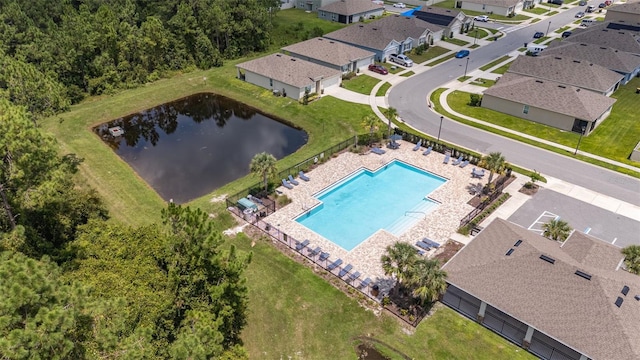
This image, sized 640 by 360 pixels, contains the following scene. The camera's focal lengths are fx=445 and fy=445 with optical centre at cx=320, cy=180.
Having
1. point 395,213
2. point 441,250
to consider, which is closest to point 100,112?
point 395,213

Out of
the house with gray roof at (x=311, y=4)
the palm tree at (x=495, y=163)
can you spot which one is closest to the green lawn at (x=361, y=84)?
the palm tree at (x=495, y=163)

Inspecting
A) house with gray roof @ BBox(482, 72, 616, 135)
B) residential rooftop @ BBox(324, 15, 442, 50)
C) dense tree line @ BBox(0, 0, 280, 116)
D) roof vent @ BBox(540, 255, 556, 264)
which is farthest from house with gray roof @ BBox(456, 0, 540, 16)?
roof vent @ BBox(540, 255, 556, 264)

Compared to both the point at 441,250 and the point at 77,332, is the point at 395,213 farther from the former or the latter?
the point at 77,332

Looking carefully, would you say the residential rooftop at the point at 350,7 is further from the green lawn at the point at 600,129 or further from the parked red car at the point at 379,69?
the green lawn at the point at 600,129

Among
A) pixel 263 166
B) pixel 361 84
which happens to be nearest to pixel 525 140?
pixel 361 84

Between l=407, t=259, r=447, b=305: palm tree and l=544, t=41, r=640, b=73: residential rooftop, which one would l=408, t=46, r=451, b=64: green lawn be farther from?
l=407, t=259, r=447, b=305: palm tree

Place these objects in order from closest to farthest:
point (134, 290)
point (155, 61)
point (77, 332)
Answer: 1. point (77, 332)
2. point (134, 290)
3. point (155, 61)
